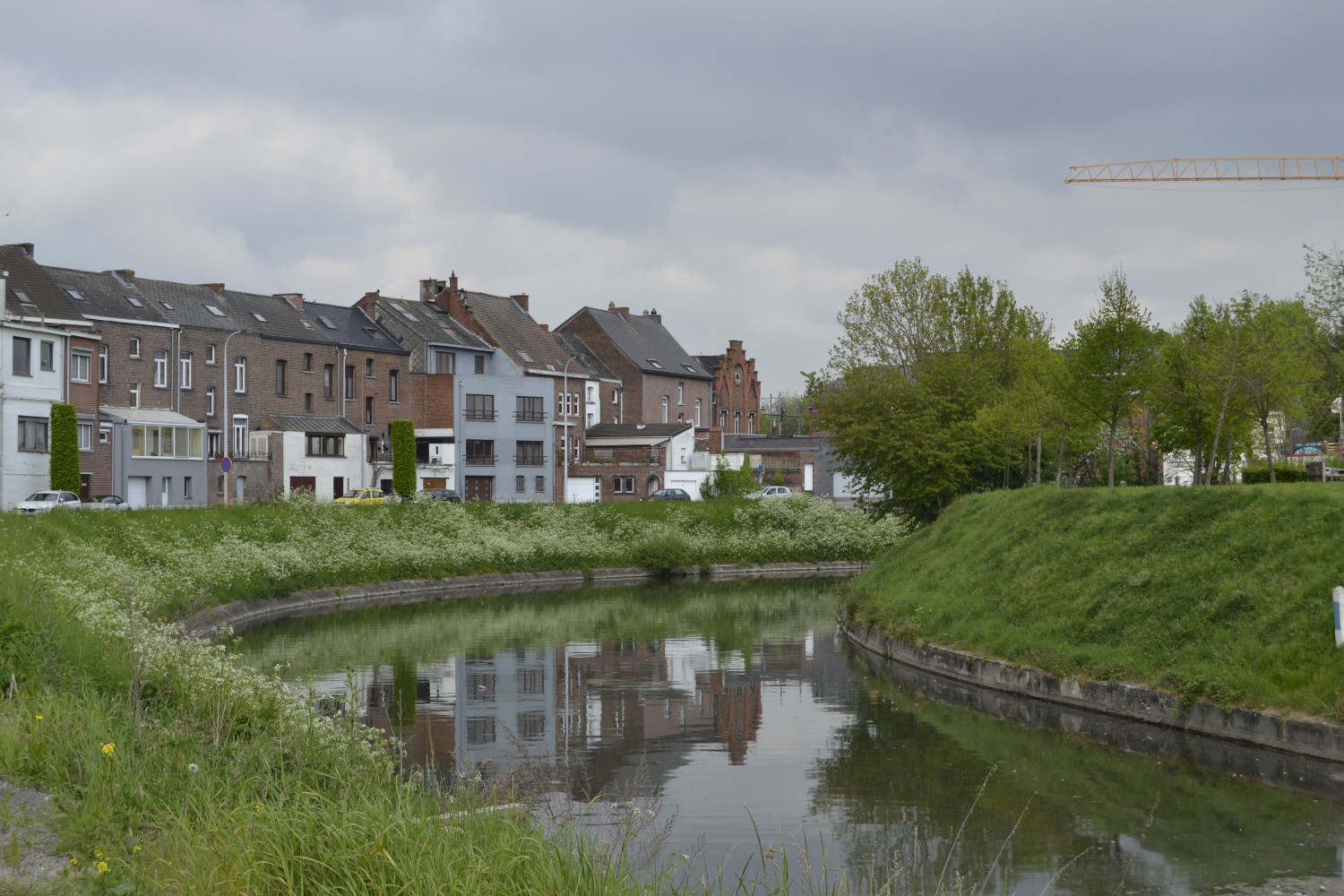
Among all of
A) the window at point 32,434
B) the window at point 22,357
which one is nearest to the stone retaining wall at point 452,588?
the window at point 32,434

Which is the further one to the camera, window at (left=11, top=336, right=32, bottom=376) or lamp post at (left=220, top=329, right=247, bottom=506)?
lamp post at (left=220, top=329, right=247, bottom=506)

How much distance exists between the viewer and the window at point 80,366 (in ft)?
193

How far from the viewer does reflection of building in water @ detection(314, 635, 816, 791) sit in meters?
18.4

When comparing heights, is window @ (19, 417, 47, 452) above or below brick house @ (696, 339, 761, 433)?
below

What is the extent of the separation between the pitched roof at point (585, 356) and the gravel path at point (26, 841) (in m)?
90.2

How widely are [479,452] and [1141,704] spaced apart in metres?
67.1

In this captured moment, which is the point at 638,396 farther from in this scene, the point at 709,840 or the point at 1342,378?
the point at 709,840

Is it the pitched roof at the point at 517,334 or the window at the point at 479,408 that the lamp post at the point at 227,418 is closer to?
the window at the point at 479,408

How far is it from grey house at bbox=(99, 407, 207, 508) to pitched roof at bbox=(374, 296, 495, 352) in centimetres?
1947

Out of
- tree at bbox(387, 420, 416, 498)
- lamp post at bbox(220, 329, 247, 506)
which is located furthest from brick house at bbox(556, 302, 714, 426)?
lamp post at bbox(220, 329, 247, 506)

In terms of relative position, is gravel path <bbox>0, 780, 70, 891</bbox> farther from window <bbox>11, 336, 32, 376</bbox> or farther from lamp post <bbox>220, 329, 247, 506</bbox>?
lamp post <bbox>220, 329, 247, 506</bbox>

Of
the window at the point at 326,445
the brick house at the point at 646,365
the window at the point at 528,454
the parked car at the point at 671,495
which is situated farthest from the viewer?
the brick house at the point at 646,365

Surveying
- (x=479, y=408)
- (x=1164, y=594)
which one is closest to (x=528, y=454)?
(x=479, y=408)

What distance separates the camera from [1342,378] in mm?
57094
